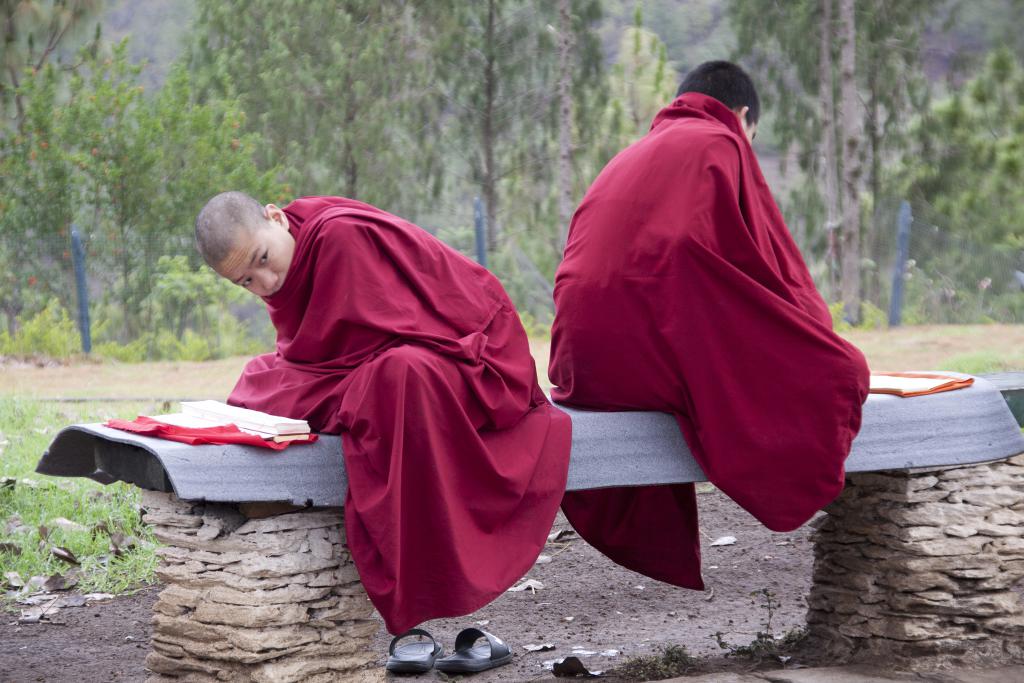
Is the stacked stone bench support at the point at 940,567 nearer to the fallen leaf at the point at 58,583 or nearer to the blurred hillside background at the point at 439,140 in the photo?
the fallen leaf at the point at 58,583

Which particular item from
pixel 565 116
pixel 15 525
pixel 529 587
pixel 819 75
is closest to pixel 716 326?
pixel 529 587

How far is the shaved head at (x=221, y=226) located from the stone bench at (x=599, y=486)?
0.53 metres

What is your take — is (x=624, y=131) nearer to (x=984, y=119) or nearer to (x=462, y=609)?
(x=984, y=119)

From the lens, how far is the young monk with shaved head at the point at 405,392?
2977mm

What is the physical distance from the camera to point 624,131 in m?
18.2

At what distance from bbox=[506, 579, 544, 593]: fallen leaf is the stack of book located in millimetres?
2068

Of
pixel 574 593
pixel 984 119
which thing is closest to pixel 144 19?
pixel 984 119

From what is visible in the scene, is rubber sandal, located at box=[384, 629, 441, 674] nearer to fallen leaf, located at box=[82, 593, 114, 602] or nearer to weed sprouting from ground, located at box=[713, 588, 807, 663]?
weed sprouting from ground, located at box=[713, 588, 807, 663]

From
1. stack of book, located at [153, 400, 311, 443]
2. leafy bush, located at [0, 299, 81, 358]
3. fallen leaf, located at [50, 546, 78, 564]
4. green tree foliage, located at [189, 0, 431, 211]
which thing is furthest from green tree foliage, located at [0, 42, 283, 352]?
stack of book, located at [153, 400, 311, 443]

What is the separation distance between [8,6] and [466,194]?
8702 millimetres

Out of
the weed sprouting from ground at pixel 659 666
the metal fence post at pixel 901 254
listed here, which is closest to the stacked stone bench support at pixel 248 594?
the weed sprouting from ground at pixel 659 666

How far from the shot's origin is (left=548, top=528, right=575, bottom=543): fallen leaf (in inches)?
221

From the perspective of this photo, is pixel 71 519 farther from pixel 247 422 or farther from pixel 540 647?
pixel 247 422

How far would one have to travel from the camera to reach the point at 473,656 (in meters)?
4.00
